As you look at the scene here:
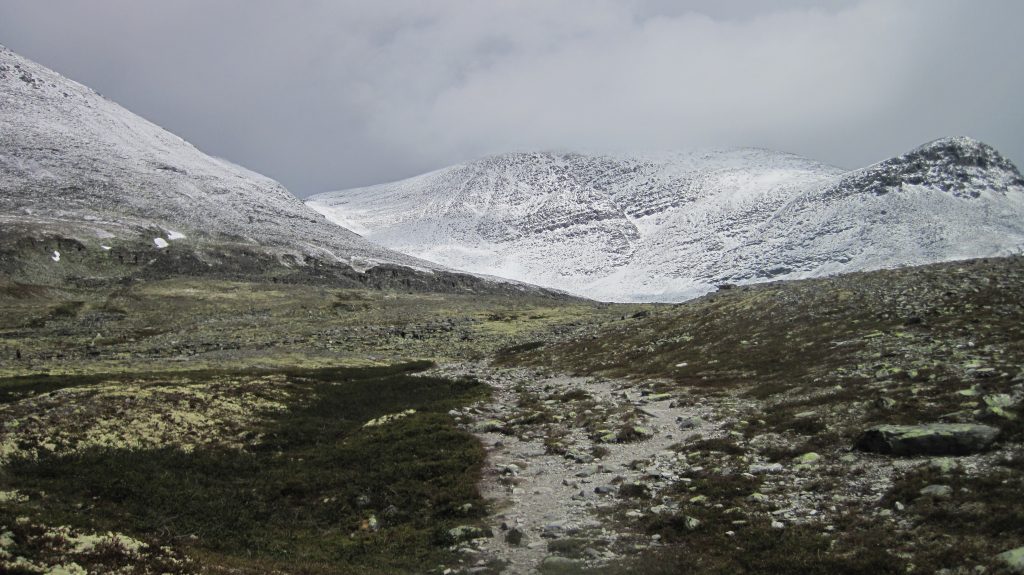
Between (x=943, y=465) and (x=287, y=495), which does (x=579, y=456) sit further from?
(x=943, y=465)

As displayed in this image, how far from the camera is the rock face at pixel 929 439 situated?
645 inches

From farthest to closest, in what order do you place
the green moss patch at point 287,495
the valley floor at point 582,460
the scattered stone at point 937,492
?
1. the green moss patch at point 287,495
2. the scattered stone at point 937,492
3. the valley floor at point 582,460

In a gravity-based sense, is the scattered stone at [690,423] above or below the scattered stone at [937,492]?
below

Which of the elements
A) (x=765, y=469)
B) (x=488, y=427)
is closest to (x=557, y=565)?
(x=765, y=469)

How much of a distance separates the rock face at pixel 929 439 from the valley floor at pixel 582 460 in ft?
0.44

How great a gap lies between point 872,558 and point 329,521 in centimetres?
1417

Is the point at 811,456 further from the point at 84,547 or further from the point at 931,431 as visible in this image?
the point at 84,547

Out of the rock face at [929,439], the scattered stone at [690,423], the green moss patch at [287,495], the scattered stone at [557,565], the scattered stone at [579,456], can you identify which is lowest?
the green moss patch at [287,495]

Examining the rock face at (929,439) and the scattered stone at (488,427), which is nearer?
the rock face at (929,439)

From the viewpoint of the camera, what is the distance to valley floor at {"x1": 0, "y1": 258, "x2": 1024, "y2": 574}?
1347 centimetres

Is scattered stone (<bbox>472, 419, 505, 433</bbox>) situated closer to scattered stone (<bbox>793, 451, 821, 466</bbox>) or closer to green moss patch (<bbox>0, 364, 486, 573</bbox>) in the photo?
green moss patch (<bbox>0, 364, 486, 573</bbox>)

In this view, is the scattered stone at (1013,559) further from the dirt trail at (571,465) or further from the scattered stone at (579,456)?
the scattered stone at (579,456)

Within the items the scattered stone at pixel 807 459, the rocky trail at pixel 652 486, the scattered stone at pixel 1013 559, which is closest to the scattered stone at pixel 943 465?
the rocky trail at pixel 652 486

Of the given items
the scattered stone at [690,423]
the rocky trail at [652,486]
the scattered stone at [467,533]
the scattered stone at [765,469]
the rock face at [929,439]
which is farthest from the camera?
the scattered stone at [690,423]
